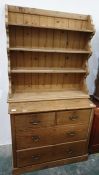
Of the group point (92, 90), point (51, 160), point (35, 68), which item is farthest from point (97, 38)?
point (51, 160)

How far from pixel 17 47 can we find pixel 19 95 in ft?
1.78

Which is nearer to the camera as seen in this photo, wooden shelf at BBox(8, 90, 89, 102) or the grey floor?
wooden shelf at BBox(8, 90, 89, 102)

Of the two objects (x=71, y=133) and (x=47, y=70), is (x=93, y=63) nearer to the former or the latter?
(x=47, y=70)

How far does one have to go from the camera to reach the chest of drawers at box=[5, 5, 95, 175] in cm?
168

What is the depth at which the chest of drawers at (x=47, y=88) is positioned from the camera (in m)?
1.68

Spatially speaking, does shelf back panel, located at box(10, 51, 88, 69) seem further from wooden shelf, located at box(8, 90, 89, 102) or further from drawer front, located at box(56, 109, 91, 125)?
drawer front, located at box(56, 109, 91, 125)

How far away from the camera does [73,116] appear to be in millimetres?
1791

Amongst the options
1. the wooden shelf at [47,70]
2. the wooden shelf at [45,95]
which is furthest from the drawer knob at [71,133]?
the wooden shelf at [47,70]

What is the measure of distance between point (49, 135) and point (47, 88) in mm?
584

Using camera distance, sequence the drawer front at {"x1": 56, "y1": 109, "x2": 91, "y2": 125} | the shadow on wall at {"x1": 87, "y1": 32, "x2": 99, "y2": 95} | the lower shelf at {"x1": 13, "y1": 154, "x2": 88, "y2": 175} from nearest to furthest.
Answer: the drawer front at {"x1": 56, "y1": 109, "x2": 91, "y2": 125}
the lower shelf at {"x1": 13, "y1": 154, "x2": 88, "y2": 175}
the shadow on wall at {"x1": 87, "y1": 32, "x2": 99, "y2": 95}

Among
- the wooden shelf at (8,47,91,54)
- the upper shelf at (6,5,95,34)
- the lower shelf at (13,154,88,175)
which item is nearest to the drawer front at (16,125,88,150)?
the lower shelf at (13,154,88,175)

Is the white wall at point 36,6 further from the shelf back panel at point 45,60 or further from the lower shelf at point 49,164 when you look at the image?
the lower shelf at point 49,164

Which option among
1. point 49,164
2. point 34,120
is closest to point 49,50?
point 34,120

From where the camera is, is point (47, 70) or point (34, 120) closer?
point (34, 120)
